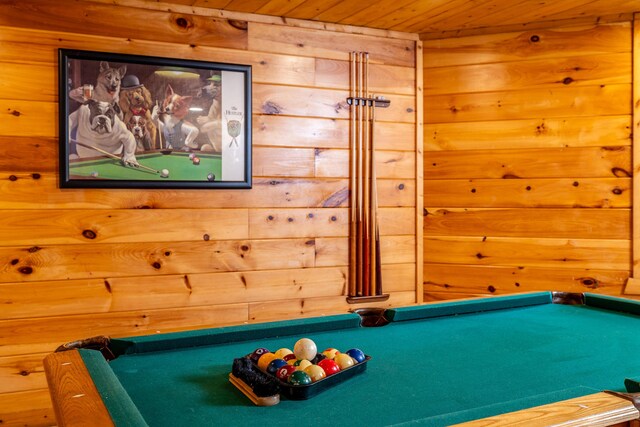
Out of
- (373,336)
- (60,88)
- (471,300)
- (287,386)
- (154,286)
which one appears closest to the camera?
(287,386)

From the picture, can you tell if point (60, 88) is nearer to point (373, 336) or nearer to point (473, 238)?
point (373, 336)

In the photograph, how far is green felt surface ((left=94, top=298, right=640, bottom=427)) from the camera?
1408 mm

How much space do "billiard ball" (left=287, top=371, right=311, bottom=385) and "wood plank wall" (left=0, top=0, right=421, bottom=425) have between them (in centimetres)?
175

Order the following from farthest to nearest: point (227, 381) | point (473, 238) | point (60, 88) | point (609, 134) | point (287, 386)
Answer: point (473, 238) < point (609, 134) < point (60, 88) < point (227, 381) < point (287, 386)

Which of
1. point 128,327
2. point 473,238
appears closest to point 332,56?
point 473,238

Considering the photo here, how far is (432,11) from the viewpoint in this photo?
11.5ft

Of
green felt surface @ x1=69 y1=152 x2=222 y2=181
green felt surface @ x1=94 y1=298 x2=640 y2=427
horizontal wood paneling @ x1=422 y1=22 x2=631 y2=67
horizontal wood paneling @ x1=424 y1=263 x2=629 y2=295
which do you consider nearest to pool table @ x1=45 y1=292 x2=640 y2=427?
green felt surface @ x1=94 y1=298 x2=640 y2=427

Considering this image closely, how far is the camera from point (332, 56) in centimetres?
375

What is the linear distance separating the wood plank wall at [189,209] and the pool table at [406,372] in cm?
127

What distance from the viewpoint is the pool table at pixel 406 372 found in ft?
4.44

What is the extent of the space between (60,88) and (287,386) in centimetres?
226

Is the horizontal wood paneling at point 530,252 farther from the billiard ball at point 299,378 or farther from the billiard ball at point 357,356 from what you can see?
the billiard ball at point 299,378

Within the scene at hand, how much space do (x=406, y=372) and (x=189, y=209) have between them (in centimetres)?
198

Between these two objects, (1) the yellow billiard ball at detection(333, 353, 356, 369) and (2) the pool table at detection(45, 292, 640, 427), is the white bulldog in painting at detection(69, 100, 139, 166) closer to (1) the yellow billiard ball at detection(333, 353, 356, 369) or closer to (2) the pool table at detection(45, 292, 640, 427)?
(2) the pool table at detection(45, 292, 640, 427)
